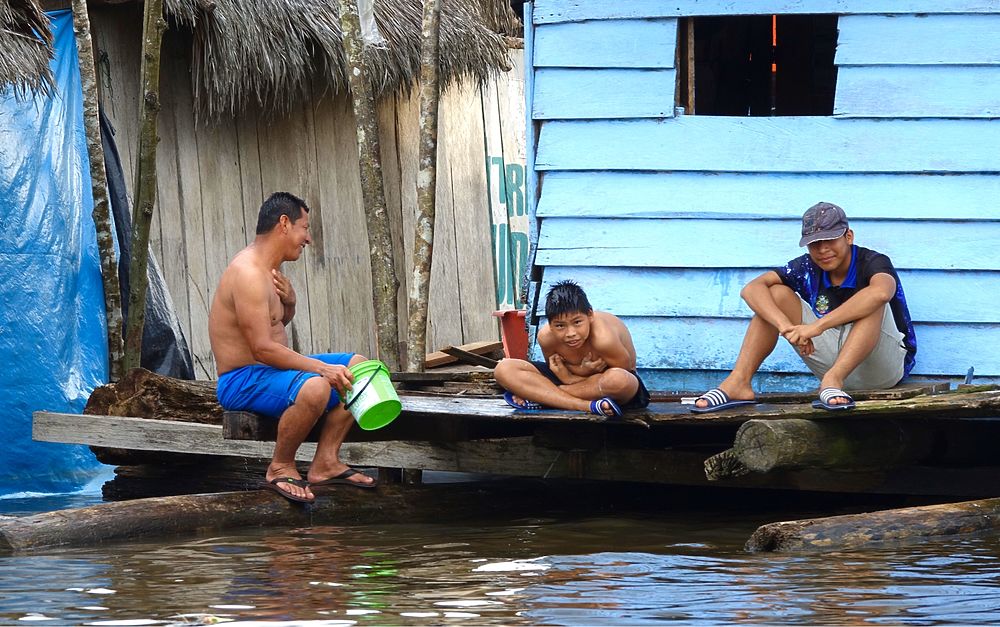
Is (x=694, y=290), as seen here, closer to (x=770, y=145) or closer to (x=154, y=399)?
(x=770, y=145)

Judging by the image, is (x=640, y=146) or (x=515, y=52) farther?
(x=515, y=52)

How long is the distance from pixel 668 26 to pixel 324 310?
405 centimetres

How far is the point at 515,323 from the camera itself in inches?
345

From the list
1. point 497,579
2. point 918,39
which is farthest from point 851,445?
point 918,39

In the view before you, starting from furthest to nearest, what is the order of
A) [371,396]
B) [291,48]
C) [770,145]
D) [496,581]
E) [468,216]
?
[468,216]
[291,48]
[770,145]
[371,396]
[496,581]

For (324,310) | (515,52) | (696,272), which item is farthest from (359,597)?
(515,52)

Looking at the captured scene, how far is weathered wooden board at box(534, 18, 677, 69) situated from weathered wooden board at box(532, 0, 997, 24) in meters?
0.04

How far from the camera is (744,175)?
24.4 feet

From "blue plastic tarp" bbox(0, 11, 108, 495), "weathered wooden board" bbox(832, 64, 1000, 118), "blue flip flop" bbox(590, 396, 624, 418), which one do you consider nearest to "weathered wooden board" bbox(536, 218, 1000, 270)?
"weathered wooden board" bbox(832, 64, 1000, 118)

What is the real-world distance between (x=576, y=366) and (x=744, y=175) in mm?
1593

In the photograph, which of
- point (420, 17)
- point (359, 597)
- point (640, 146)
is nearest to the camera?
point (359, 597)

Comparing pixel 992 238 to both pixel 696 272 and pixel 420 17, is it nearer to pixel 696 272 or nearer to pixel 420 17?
pixel 696 272

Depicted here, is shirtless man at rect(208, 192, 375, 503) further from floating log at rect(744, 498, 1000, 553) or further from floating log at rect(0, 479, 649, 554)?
floating log at rect(744, 498, 1000, 553)

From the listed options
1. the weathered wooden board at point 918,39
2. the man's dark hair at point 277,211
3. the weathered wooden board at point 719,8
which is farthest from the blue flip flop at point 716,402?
the weathered wooden board at point 719,8
